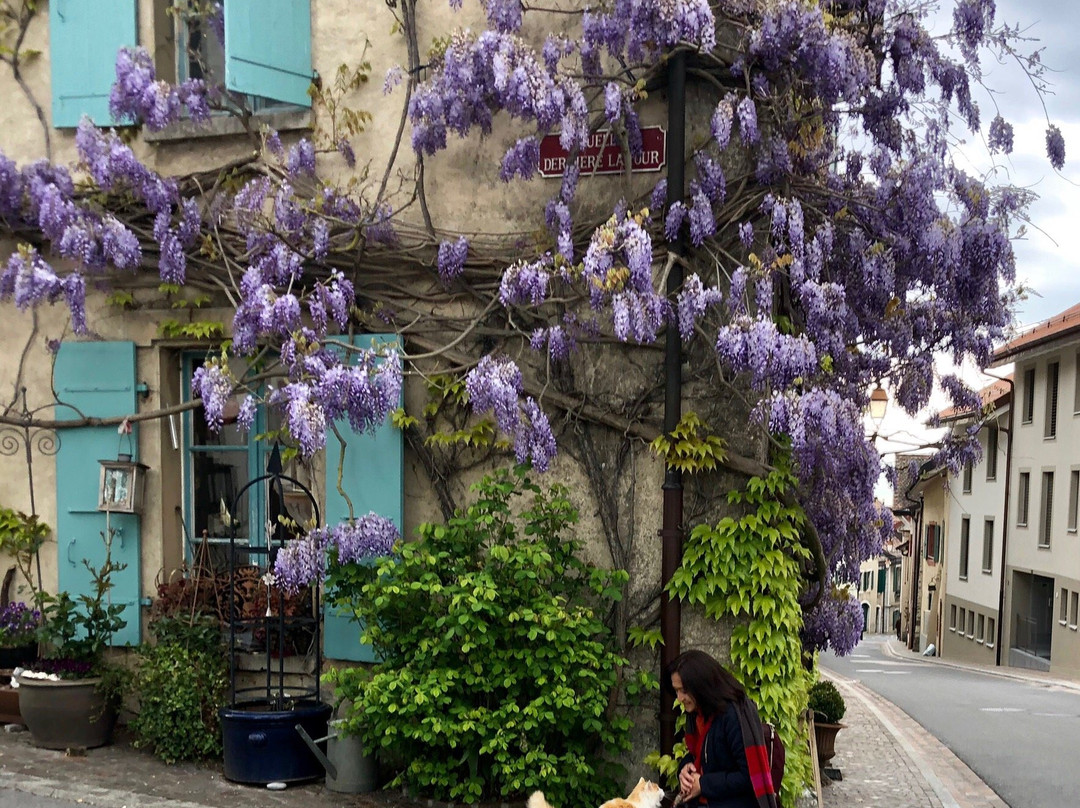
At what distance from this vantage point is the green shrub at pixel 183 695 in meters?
7.20

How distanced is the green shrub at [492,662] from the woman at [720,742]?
171 centimetres

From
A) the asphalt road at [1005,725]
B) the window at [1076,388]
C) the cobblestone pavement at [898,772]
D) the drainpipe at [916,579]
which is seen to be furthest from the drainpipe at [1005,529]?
the cobblestone pavement at [898,772]

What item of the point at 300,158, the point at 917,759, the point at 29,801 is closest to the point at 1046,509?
the point at 917,759

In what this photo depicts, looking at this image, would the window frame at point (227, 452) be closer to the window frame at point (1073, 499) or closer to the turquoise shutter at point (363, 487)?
the turquoise shutter at point (363, 487)

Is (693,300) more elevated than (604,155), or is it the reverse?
(604,155)

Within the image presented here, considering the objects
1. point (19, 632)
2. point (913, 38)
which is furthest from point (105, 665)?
point (913, 38)

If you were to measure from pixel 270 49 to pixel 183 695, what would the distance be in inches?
162

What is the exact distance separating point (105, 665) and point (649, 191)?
476 centimetres

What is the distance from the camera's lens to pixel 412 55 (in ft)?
23.8

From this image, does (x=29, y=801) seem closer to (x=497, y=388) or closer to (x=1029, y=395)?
(x=497, y=388)

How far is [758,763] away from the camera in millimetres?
4352

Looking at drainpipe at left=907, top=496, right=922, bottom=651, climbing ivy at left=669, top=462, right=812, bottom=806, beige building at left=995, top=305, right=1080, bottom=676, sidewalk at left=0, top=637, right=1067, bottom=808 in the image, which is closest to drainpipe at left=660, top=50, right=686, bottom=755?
climbing ivy at left=669, top=462, right=812, bottom=806

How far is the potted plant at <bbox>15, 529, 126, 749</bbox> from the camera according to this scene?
7.43 m

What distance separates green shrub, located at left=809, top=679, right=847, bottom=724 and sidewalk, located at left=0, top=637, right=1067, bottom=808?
476 mm
